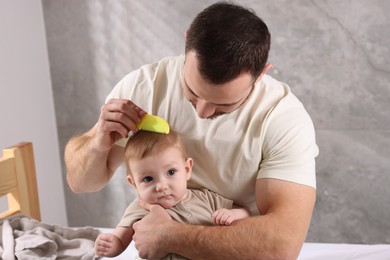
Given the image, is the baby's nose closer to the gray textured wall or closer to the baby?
the baby

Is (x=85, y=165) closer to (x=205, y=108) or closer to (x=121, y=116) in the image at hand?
(x=121, y=116)

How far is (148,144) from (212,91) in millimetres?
217

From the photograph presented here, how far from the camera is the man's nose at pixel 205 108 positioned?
1.45 m

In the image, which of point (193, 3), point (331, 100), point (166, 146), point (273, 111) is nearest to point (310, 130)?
point (273, 111)

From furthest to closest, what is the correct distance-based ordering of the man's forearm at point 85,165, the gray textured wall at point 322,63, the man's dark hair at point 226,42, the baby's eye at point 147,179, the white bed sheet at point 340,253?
the gray textured wall at point 322,63, the white bed sheet at point 340,253, the man's forearm at point 85,165, the baby's eye at point 147,179, the man's dark hair at point 226,42

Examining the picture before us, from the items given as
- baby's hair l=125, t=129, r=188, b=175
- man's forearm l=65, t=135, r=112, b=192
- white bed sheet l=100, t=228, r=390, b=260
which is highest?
baby's hair l=125, t=129, r=188, b=175

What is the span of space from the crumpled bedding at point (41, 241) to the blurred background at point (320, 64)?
3.93ft

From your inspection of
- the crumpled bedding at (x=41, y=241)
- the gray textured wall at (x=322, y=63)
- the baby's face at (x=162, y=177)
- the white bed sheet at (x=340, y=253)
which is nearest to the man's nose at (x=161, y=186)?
the baby's face at (x=162, y=177)

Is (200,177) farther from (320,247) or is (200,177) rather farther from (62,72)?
(62,72)

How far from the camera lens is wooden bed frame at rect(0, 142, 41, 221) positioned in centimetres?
196

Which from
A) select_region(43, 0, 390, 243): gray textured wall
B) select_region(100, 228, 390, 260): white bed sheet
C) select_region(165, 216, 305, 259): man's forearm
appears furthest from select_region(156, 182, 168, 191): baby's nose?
select_region(43, 0, 390, 243): gray textured wall

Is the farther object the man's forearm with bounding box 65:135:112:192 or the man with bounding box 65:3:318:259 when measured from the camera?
the man's forearm with bounding box 65:135:112:192

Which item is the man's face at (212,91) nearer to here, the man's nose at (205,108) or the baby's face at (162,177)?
the man's nose at (205,108)

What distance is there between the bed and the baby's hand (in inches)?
19.4
